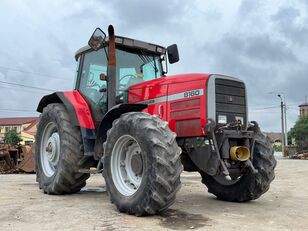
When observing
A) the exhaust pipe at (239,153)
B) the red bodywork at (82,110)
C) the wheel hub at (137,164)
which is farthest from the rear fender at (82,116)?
the exhaust pipe at (239,153)

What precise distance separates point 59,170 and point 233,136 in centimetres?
331

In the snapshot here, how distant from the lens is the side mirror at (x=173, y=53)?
8484 mm

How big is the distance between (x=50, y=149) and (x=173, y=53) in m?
3.10

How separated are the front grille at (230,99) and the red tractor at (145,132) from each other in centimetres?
2

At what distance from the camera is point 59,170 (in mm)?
8023

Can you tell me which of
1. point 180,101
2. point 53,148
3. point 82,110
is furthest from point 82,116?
point 180,101

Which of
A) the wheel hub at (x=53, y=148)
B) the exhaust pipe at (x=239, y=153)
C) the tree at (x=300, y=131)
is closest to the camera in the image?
the exhaust pipe at (x=239, y=153)

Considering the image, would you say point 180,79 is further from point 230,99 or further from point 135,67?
point 135,67

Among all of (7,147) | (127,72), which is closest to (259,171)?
(127,72)

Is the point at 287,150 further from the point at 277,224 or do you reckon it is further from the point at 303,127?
the point at 277,224

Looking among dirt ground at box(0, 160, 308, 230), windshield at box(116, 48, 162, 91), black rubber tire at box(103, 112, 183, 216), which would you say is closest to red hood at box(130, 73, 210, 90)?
windshield at box(116, 48, 162, 91)

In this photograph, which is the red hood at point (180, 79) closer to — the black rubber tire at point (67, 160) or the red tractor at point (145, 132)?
the red tractor at point (145, 132)

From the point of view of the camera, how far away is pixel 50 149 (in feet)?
28.8

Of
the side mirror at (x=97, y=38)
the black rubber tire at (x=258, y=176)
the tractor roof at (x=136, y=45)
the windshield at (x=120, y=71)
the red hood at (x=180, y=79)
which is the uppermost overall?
the tractor roof at (x=136, y=45)
